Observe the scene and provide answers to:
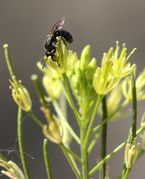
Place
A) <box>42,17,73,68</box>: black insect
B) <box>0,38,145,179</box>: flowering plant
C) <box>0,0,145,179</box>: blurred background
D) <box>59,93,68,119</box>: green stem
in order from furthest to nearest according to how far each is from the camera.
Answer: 1. <box>0,0,145,179</box>: blurred background
2. <box>59,93,68,119</box>: green stem
3. <box>42,17,73,68</box>: black insect
4. <box>0,38,145,179</box>: flowering plant

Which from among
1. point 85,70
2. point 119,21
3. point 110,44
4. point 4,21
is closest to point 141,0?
point 119,21

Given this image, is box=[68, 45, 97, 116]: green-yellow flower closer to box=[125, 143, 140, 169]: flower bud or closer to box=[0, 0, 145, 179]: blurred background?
box=[125, 143, 140, 169]: flower bud

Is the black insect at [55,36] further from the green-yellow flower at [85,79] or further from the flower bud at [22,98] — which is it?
the flower bud at [22,98]

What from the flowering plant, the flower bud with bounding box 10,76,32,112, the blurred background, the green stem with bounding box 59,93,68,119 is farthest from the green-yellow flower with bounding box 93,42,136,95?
the blurred background

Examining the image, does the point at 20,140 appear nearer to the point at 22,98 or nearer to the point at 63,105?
the point at 22,98

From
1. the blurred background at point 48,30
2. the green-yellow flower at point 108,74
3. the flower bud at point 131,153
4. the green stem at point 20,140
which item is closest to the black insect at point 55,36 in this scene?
the green-yellow flower at point 108,74

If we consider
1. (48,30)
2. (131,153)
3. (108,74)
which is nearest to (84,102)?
(108,74)

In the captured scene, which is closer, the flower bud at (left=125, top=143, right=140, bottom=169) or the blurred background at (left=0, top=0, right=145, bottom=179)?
the flower bud at (left=125, top=143, right=140, bottom=169)

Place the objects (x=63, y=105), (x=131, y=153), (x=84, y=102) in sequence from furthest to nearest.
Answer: (x=63, y=105), (x=84, y=102), (x=131, y=153)

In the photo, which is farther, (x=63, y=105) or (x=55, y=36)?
(x=63, y=105)
